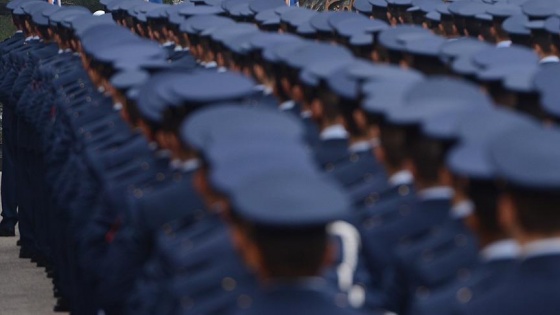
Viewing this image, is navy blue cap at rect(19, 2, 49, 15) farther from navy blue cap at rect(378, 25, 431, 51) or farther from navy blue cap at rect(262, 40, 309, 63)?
navy blue cap at rect(262, 40, 309, 63)

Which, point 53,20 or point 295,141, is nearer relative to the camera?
point 295,141

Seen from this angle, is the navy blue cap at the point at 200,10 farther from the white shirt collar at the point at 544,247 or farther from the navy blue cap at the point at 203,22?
the white shirt collar at the point at 544,247

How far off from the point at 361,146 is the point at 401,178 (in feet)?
2.03

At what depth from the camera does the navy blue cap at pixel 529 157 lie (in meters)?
3.98

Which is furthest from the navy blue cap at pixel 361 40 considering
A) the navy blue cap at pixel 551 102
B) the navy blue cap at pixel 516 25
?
the navy blue cap at pixel 551 102

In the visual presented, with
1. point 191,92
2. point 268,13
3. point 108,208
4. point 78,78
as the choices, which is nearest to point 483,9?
point 268,13

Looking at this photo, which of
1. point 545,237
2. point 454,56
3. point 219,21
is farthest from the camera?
point 219,21

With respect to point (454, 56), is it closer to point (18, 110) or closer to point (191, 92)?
point (191, 92)

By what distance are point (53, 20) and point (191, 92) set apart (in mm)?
6655

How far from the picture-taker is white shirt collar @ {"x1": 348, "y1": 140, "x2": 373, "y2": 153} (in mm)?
5806

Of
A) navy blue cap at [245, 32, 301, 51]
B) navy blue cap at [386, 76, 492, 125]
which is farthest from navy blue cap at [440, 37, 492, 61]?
navy blue cap at [386, 76, 492, 125]

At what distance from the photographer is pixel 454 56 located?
24.4ft

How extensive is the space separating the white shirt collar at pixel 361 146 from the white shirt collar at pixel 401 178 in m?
0.53

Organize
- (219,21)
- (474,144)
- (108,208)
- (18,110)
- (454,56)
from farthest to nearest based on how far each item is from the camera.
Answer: (18,110) → (219,21) → (454,56) → (108,208) → (474,144)
